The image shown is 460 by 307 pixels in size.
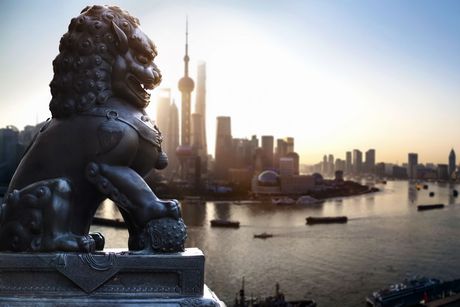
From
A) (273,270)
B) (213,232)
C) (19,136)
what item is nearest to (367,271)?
(273,270)

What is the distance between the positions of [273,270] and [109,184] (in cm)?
1470

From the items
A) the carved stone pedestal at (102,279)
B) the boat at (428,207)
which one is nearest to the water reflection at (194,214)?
the boat at (428,207)

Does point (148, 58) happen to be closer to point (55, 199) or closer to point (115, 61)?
point (115, 61)

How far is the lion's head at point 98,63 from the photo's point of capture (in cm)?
204

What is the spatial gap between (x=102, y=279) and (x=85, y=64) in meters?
0.86

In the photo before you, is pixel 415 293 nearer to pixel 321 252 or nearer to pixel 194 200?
pixel 321 252

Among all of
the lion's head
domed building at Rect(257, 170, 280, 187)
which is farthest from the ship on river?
domed building at Rect(257, 170, 280, 187)

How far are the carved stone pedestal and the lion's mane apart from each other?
1.97 feet

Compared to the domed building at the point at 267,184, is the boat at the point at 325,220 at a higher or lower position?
lower

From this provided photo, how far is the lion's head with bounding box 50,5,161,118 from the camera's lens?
6.71 feet

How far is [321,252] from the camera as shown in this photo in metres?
19.2

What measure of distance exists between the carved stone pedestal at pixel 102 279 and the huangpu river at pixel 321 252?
10.9 meters

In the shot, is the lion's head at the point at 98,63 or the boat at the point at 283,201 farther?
the boat at the point at 283,201

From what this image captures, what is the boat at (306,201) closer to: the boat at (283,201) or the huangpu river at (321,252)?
the boat at (283,201)
